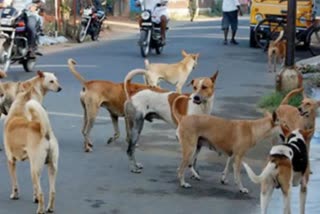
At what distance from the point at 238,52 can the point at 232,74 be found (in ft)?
20.1

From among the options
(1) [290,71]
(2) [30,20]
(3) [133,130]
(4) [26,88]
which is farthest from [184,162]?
(2) [30,20]

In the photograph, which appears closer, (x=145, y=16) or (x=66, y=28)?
(x=145, y=16)

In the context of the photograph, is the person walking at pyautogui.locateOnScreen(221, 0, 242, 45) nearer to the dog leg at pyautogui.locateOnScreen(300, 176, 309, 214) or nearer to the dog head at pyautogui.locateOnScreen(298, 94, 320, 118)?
the dog head at pyautogui.locateOnScreen(298, 94, 320, 118)

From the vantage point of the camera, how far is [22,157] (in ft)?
24.3

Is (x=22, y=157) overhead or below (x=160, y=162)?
overhead

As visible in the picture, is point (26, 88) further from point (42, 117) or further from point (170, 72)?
point (170, 72)

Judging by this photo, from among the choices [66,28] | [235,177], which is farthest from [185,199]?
[66,28]

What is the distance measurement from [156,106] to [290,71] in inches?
202

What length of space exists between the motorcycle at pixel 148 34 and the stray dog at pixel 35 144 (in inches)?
563

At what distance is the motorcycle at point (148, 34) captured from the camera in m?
21.8

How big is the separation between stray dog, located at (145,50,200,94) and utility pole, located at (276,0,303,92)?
1.59 metres

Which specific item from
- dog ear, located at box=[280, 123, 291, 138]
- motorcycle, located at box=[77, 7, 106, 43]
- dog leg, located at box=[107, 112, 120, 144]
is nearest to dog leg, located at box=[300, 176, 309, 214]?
dog ear, located at box=[280, 123, 291, 138]

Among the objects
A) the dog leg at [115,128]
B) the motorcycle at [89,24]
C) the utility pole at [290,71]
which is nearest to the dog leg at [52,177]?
the dog leg at [115,128]

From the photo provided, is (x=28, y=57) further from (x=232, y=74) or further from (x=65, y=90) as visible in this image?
(x=232, y=74)
